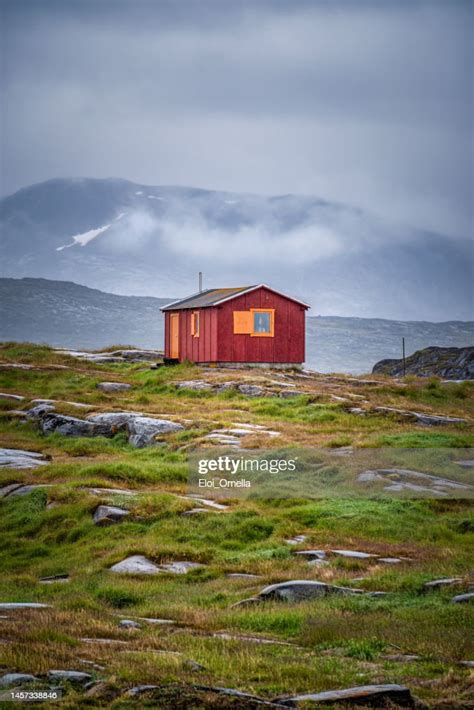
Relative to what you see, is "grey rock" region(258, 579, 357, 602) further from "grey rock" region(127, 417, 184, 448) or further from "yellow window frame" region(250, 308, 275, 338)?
"yellow window frame" region(250, 308, 275, 338)

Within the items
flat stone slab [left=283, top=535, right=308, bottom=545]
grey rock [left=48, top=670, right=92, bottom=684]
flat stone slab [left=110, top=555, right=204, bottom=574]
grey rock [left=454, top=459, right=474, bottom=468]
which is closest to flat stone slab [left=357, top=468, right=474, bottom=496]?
grey rock [left=454, top=459, right=474, bottom=468]

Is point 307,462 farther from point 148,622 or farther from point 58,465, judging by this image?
point 148,622

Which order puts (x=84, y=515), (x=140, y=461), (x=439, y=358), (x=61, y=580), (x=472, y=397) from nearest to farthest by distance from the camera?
(x=61, y=580) < (x=84, y=515) < (x=140, y=461) < (x=472, y=397) < (x=439, y=358)

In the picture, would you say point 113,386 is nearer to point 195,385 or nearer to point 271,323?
point 195,385

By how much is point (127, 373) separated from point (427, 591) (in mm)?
36337

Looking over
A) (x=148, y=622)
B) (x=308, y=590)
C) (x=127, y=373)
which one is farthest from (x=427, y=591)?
(x=127, y=373)

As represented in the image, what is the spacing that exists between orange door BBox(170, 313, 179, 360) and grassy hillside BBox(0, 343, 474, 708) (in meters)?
17.3

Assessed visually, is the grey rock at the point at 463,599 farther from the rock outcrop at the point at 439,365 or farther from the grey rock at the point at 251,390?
the rock outcrop at the point at 439,365

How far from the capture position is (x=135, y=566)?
48.8ft

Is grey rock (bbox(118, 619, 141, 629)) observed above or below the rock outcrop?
below

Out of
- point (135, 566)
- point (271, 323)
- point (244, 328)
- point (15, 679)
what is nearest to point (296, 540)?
point (135, 566)

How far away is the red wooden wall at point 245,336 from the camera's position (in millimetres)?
46156

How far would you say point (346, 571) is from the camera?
539 inches

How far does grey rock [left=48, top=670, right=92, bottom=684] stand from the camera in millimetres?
7477
